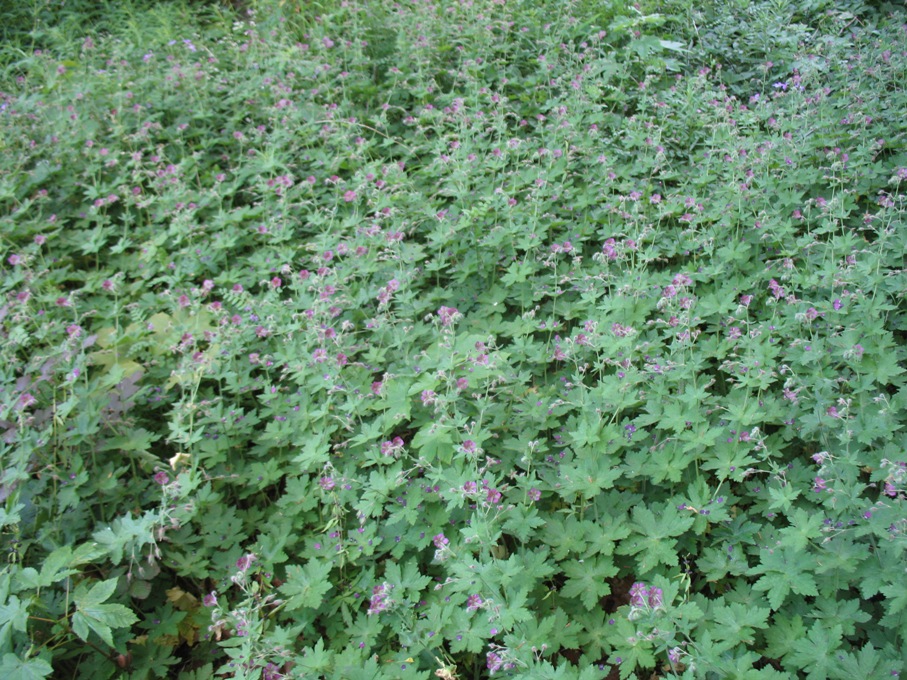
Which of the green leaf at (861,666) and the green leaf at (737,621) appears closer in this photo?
the green leaf at (861,666)

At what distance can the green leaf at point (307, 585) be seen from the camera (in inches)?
101

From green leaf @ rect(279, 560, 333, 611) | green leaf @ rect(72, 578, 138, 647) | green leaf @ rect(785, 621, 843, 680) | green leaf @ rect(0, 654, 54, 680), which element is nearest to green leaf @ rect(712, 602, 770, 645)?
green leaf @ rect(785, 621, 843, 680)

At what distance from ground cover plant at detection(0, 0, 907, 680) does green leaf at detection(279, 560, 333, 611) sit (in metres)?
0.01

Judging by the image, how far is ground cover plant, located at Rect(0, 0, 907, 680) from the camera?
7.72 feet

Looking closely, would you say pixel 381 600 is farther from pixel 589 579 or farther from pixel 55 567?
pixel 55 567

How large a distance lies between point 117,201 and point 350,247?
222 centimetres

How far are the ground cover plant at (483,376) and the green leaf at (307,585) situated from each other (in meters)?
0.01

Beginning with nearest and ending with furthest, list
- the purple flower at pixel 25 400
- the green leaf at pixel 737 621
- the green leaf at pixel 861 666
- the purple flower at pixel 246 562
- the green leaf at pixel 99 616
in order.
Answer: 1. the green leaf at pixel 861 666
2. the green leaf at pixel 737 621
3. the green leaf at pixel 99 616
4. the purple flower at pixel 246 562
5. the purple flower at pixel 25 400

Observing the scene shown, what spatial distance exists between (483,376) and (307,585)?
1.00 metres

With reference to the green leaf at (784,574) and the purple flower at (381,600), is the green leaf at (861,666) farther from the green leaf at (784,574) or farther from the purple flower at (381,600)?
the purple flower at (381,600)

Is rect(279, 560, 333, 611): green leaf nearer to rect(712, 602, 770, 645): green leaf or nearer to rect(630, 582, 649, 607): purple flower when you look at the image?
rect(630, 582, 649, 607): purple flower

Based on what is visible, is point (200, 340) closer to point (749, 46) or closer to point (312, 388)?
point (312, 388)

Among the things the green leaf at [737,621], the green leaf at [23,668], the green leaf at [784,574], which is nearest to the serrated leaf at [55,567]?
the green leaf at [23,668]

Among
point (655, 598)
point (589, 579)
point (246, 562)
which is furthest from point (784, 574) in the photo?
point (246, 562)
